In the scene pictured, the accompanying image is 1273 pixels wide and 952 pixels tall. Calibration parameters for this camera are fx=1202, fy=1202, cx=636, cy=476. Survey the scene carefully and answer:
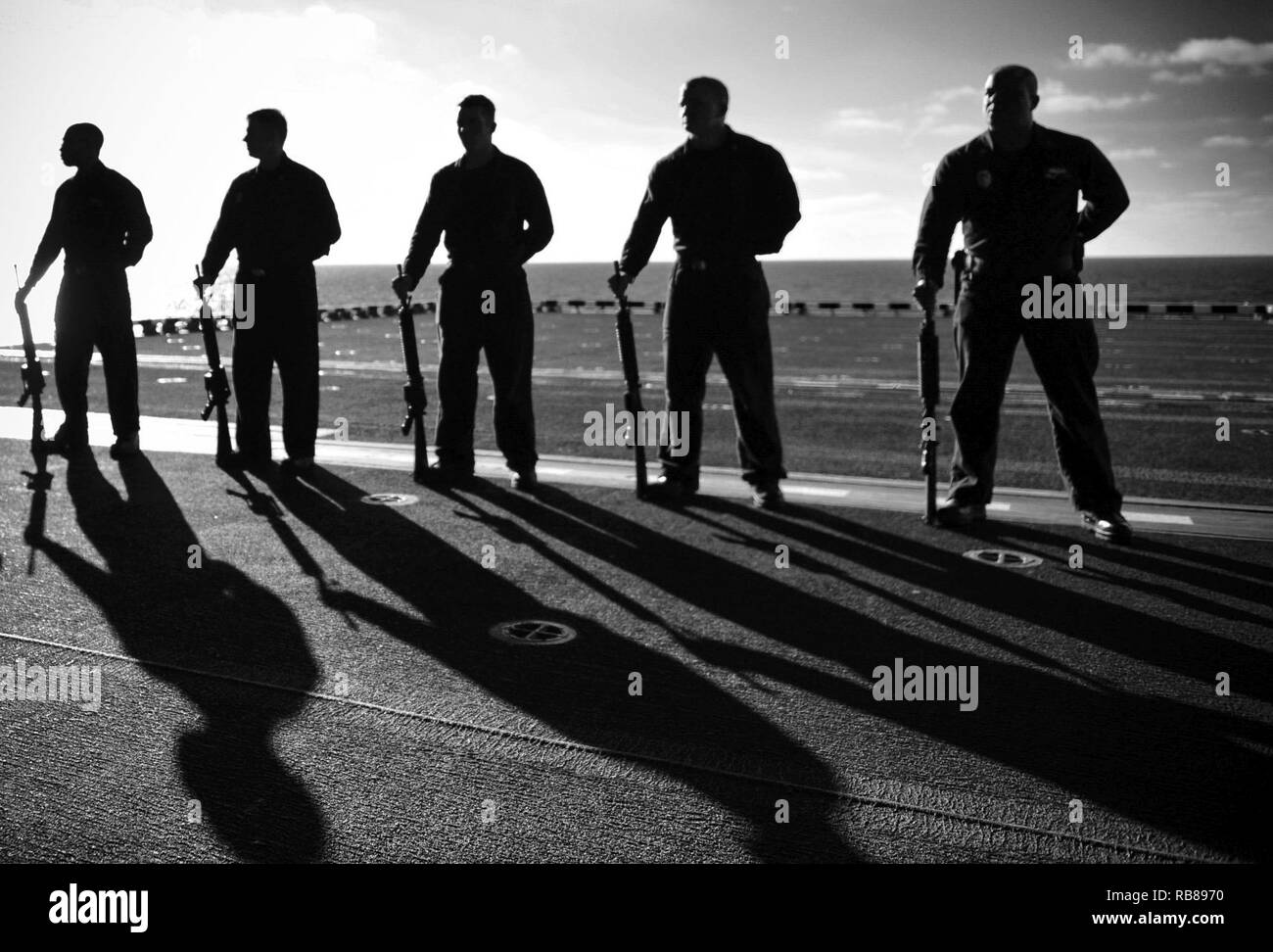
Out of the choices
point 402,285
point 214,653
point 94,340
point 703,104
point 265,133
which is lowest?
point 214,653

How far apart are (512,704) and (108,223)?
6.26m

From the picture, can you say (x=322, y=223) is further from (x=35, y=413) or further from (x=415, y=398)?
(x=35, y=413)

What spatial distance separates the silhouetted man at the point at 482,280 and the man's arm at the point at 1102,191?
3.25 meters

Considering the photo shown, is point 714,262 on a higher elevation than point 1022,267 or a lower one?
higher

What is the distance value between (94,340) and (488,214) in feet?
11.0

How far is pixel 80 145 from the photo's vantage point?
8.27m

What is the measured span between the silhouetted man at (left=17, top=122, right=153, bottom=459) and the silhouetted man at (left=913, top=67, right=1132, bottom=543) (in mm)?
5610

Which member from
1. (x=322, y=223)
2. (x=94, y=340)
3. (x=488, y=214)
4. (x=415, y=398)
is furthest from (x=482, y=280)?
(x=94, y=340)

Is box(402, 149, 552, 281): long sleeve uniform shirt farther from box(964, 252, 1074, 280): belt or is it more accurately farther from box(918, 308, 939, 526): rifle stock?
box(964, 252, 1074, 280): belt

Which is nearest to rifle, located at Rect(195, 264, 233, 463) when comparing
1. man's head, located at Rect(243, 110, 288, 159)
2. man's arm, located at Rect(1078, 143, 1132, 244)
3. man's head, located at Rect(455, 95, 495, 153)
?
man's head, located at Rect(243, 110, 288, 159)

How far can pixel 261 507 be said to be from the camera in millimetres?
6945

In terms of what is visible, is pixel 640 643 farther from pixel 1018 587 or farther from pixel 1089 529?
pixel 1089 529

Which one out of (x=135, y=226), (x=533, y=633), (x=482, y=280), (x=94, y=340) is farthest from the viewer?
(x=94, y=340)

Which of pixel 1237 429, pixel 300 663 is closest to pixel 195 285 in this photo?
pixel 300 663
